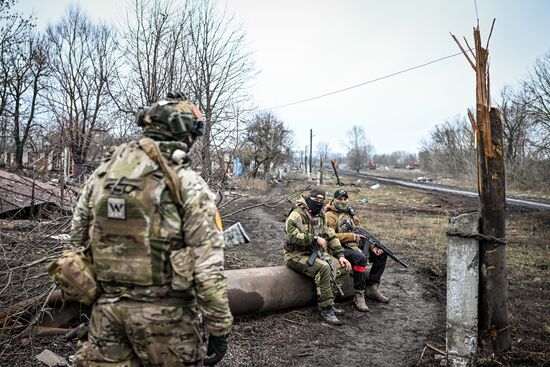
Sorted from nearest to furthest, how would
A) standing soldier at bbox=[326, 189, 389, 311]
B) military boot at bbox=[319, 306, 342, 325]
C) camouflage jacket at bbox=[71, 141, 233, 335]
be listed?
camouflage jacket at bbox=[71, 141, 233, 335] → military boot at bbox=[319, 306, 342, 325] → standing soldier at bbox=[326, 189, 389, 311]

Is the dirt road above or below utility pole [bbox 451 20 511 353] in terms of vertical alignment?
below

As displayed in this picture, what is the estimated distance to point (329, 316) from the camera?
5.23 m

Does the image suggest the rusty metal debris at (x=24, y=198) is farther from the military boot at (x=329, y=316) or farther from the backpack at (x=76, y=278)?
the backpack at (x=76, y=278)

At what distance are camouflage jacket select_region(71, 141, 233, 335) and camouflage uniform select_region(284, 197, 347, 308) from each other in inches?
122

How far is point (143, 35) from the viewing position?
9.84 m

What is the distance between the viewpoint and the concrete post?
362cm

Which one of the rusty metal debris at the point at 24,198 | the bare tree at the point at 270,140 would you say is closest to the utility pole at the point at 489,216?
the rusty metal debris at the point at 24,198

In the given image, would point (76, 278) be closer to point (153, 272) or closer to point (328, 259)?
point (153, 272)

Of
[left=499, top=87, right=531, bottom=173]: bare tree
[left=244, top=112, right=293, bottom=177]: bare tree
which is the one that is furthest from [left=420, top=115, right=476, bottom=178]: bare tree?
[left=244, top=112, right=293, bottom=177]: bare tree

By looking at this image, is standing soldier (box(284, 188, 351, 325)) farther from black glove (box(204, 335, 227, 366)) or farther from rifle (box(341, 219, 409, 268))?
black glove (box(204, 335, 227, 366))

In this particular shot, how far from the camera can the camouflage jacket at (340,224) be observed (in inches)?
241

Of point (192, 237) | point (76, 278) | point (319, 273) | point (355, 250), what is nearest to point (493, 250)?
point (319, 273)

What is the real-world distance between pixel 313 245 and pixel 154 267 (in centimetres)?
354

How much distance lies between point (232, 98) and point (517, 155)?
32.7 metres
